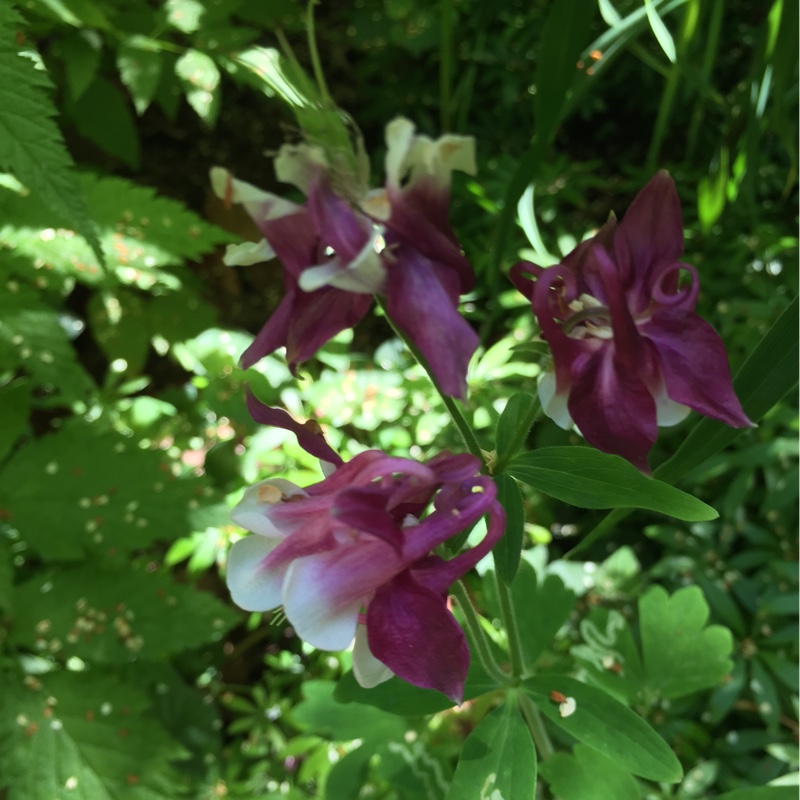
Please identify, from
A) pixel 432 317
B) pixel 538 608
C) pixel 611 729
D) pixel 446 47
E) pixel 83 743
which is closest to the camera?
pixel 432 317

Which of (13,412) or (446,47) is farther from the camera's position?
(446,47)

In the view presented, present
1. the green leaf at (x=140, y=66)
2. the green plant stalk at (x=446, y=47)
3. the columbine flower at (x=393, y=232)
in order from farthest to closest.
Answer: the green plant stalk at (x=446, y=47) < the green leaf at (x=140, y=66) < the columbine flower at (x=393, y=232)

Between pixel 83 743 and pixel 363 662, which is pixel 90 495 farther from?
pixel 363 662

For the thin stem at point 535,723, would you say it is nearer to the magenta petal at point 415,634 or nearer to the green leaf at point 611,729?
the green leaf at point 611,729

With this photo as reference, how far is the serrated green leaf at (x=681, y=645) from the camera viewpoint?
825 mm

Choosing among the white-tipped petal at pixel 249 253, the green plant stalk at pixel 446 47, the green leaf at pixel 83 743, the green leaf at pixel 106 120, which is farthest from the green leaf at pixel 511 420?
the green leaf at pixel 106 120

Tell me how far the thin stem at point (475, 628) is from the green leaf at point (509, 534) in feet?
0.10

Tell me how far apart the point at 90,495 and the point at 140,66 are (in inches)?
28.3

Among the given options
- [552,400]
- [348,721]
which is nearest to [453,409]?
[552,400]

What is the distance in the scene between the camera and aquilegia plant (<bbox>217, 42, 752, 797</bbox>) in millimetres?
332

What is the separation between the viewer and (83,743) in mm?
989

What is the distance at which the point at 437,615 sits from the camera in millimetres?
362

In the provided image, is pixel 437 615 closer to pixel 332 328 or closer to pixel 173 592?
pixel 332 328

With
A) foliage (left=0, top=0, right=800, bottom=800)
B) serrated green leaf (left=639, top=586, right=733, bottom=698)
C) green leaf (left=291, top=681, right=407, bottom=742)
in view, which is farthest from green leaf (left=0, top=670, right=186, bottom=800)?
serrated green leaf (left=639, top=586, right=733, bottom=698)
